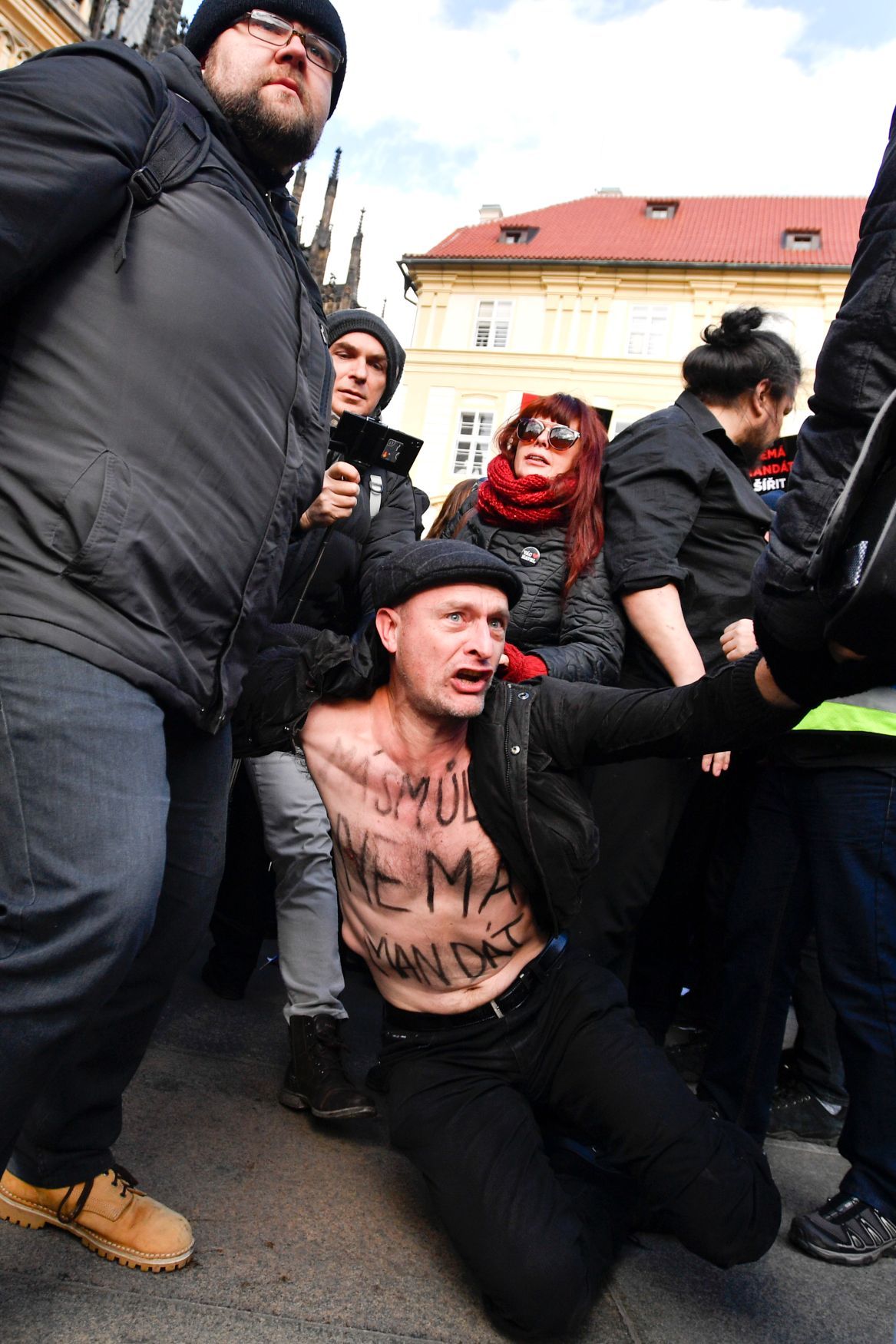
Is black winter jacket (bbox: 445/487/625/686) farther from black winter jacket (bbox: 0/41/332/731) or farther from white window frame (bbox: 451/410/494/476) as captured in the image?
white window frame (bbox: 451/410/494/476)

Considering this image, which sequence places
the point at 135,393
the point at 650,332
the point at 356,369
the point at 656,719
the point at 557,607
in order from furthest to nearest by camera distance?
1. the point at 650,332
2. the point at 356,369
3. the point at 557,607
4. the point at 656,719
5. the point at 135,393

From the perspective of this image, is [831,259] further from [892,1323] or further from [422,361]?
[892,1323]

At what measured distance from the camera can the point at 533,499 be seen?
328cm

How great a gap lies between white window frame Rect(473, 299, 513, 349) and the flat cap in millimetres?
29644

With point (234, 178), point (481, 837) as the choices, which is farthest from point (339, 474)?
point (481, 837)

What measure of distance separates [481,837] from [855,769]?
1001mm

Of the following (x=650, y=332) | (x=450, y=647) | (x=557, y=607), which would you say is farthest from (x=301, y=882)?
(x=650, y=332)

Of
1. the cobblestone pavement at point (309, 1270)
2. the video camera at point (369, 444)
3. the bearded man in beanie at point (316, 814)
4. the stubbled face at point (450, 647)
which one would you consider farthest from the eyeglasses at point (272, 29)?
the cobblestone pavement at point (309, 1270)

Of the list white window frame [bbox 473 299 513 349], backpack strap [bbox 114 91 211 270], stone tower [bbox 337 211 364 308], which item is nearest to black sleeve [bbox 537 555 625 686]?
backpack strap [bbox 114 91 211 270]

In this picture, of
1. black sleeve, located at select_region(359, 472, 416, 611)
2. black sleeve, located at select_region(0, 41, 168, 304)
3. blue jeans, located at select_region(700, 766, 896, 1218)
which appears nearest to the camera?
black sleeve, located at select_region(0, 41, 168, 304)

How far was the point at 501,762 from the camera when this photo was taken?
7.98 ft

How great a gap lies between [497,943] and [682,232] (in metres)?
33.7

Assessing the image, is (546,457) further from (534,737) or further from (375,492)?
(534,737)

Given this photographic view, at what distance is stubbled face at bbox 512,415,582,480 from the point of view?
332cm
